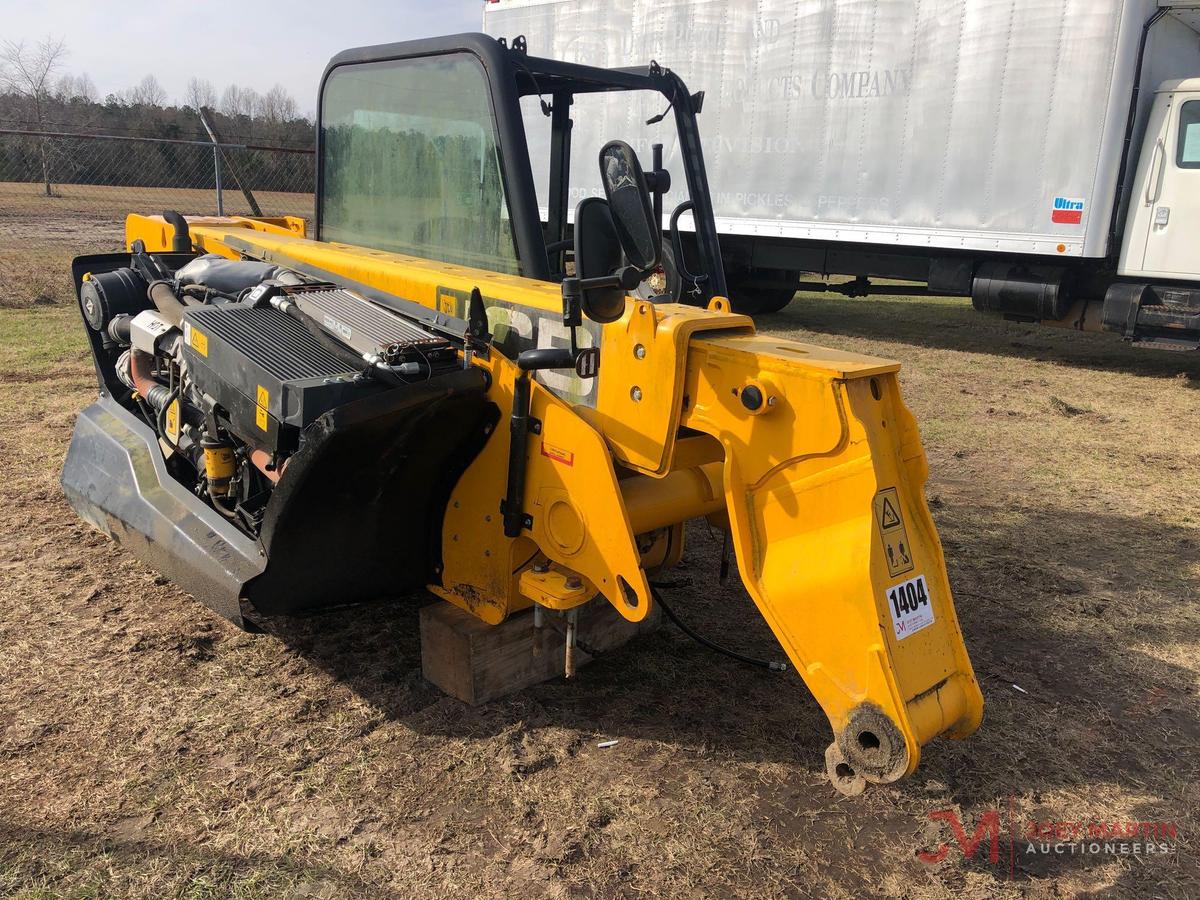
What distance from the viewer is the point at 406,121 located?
11.3ft

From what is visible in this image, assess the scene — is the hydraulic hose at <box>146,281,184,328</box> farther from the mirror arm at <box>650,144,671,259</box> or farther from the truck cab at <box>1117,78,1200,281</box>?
the truck cab at <box>1117,78,1200,281</box>

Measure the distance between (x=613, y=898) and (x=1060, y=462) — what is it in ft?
16.8

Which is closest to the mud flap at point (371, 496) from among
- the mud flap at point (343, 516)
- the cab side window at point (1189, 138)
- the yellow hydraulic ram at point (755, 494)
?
the mud flap at point (343, 516)

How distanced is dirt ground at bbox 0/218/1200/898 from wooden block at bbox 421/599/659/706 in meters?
0.06

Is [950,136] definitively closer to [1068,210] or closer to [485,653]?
[1068,210]

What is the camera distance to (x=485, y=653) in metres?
3.05

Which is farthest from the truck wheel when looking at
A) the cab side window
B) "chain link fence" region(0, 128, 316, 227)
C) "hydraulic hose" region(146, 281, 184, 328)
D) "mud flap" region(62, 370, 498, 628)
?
"mud flap" region(62, 370, 498, 628)

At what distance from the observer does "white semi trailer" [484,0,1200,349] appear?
8.22 metres

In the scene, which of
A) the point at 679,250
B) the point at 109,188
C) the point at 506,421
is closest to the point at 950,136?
the point at 679,250

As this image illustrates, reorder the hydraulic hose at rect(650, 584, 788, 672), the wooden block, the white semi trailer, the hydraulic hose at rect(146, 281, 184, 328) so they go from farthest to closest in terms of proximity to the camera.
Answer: the white semi trailer → the hydraulic hose at rect(146, 281, 184, 328) → the hydraulic hose at rect(650, 584, 788, 672) → the wooden block

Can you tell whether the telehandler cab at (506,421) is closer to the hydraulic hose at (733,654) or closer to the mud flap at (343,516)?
the mud flap at (343,516)

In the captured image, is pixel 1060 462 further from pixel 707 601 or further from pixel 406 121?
pixel 406 121

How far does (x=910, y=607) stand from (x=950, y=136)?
313 inches

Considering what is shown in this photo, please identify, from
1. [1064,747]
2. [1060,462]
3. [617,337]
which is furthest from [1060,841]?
[1060,462]
